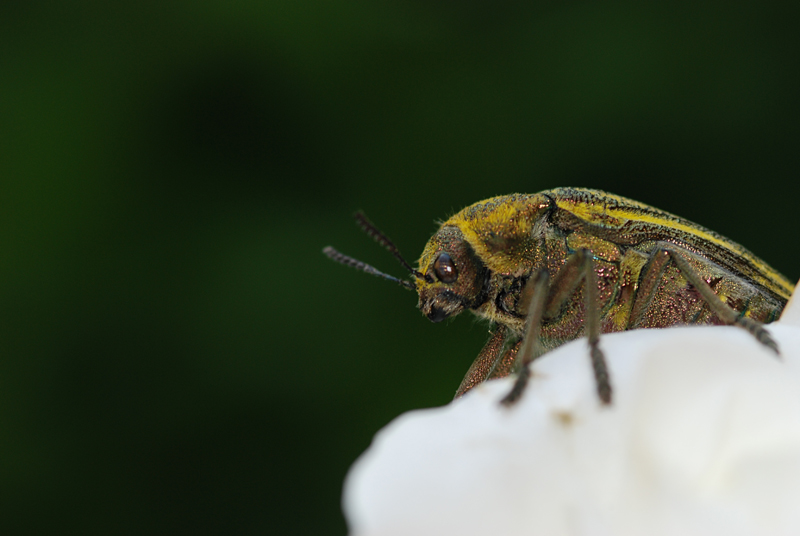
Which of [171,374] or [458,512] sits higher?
[458,512]

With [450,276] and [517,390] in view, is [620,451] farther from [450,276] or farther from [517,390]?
[450,276]

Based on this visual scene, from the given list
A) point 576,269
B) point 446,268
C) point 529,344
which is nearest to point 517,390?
point 529,344

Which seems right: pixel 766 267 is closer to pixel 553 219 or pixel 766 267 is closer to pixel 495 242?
pixel 553 219

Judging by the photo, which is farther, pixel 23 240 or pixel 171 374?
pixel 171 374

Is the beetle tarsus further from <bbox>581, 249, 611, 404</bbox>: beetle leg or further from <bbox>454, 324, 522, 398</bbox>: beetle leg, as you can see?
→ <bbox>454, 324, 522, 398</bbox>: beetle leg

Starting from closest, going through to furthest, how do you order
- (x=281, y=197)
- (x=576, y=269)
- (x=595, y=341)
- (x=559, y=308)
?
(x=595, y=341) < (x=576, y=269) < (x=559, y=308) < (x=281, y=197)

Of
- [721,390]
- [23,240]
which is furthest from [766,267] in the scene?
[23,240]

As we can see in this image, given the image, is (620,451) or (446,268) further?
(446,268)
